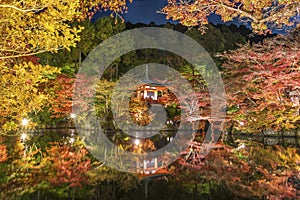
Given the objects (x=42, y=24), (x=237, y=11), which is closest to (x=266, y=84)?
(x=237, y=11)

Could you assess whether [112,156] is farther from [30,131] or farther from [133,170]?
[30,131]

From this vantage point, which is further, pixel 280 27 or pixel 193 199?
pixel 280 27

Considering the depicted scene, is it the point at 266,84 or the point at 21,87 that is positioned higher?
the point at 266,84

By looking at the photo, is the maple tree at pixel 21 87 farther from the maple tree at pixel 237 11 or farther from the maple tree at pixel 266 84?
the maple tree at pixel 266 84

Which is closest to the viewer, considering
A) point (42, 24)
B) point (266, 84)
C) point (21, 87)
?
point (42, 24)

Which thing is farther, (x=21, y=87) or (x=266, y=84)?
(x=266, y=84)

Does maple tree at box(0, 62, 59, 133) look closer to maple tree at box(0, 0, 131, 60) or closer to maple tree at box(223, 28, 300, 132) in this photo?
maple tree at box(0, 0, 131, 60)

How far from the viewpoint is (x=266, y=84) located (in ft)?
29.8

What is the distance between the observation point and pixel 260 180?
4.14m

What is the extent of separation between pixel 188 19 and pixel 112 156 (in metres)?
3.63

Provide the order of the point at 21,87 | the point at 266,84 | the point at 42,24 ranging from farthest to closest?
the point at 266,84
the point at 21,87
the point at 42,24

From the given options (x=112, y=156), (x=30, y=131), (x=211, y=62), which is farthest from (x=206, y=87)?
(x=30, y=131)

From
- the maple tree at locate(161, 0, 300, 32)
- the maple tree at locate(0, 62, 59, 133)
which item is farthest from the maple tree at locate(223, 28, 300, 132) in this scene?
the maple tree at locate(0, 62, 59, 133)

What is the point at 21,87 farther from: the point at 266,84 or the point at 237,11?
the point at 266,84
